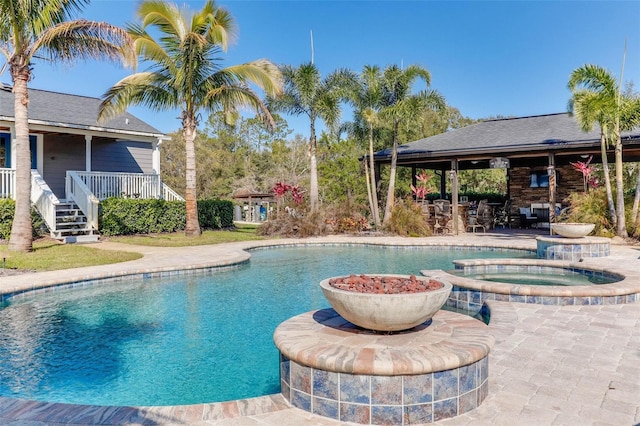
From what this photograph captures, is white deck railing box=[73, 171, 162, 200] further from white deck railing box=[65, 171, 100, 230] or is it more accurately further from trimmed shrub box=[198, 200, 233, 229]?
trimmed shrub box=[198, 200, 233, 229]

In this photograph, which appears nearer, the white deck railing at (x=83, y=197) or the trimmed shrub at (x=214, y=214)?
the white deck railing at (x=83, y=197)

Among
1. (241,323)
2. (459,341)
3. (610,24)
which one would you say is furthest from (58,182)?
(610,24)

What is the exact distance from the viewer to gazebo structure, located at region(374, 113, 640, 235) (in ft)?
49.6

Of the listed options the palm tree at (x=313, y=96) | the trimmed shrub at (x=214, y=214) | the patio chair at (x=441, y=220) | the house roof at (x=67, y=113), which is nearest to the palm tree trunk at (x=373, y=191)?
the palm tree at (x=313, y=96)

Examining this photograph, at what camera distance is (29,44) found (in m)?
11.0

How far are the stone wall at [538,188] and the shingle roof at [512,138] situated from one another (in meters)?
2.94

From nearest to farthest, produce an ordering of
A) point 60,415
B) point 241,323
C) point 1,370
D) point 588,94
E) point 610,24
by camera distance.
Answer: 1. point 60,415
2. point 1,370
3. point 241,323
4. point 588,94
5. point 610,24

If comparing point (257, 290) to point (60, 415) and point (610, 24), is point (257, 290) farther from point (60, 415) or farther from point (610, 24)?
point (610, 24)

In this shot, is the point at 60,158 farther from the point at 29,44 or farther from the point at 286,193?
the point at 286,193

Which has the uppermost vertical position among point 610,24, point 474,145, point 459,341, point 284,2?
point 284,2

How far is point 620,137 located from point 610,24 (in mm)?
5915

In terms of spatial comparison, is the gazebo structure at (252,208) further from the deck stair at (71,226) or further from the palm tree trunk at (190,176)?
the deck stair at (71,226)

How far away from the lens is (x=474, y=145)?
16.7 meters

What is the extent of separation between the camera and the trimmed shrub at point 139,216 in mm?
14789
